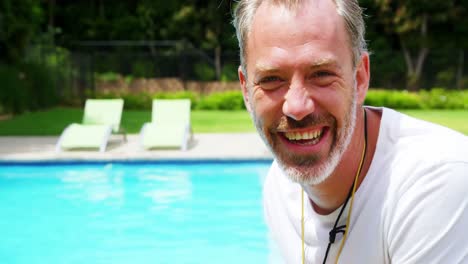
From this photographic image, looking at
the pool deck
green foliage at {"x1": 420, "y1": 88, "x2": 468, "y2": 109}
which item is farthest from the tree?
the pool deck

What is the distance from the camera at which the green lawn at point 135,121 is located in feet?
48.1

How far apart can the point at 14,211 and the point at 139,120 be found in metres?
9.85

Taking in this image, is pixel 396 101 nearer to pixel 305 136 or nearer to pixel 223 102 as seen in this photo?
pixel 223 102

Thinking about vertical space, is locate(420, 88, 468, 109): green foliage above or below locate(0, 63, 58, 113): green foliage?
below

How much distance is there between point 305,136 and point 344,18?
30 centimetres

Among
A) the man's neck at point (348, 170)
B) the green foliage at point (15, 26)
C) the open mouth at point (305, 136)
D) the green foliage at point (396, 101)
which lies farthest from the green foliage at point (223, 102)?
the open mouth at point (305, 136)

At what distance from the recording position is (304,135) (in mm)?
1485

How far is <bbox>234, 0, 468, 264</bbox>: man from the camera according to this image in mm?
1314

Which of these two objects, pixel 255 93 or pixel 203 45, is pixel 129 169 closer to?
pixel 255 93

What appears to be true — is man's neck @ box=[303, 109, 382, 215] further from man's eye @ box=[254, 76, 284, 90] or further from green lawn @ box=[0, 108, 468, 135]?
green lawn @ box=[0, 108, 468, 135]

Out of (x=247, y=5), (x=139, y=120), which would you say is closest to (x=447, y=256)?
(x=247, y=5)

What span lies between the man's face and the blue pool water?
14.6 ft

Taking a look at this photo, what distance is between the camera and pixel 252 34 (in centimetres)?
151

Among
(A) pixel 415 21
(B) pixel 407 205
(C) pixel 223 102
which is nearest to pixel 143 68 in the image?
(C) pixel 223 102
